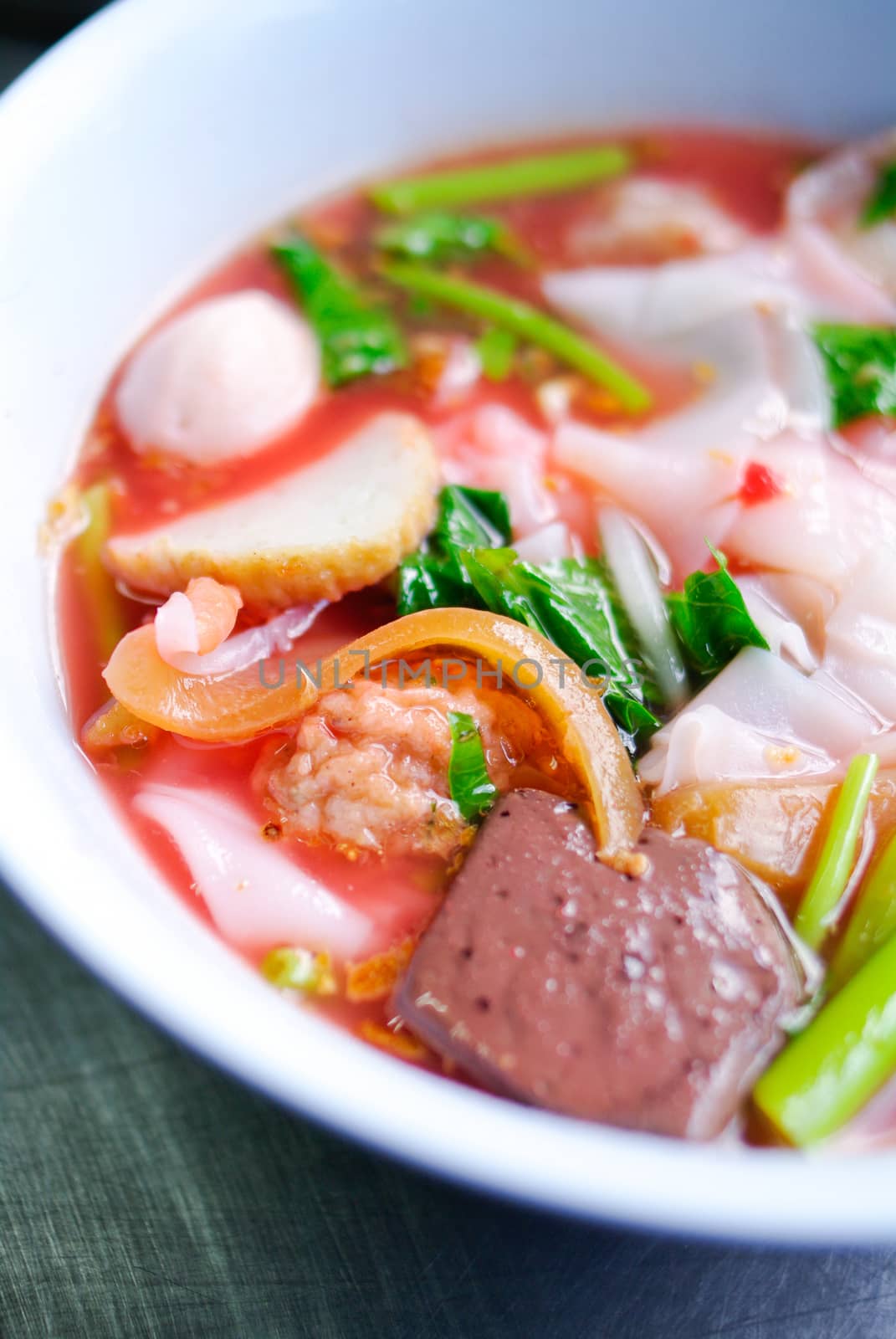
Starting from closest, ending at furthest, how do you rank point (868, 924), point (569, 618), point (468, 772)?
point (868, 924) < point (468, 772) < point (569, 618)

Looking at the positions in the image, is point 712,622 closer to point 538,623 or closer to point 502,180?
point 538,623

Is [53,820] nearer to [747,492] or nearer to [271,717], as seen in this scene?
[271,717]

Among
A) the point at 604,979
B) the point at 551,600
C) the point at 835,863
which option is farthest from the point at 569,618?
the point at 604,979

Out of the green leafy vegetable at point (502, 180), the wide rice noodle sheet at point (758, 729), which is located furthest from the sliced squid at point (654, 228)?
the wide rice noodle sheet at point (758, 729)

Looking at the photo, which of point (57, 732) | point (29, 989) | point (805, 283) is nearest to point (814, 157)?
point (805, 283)

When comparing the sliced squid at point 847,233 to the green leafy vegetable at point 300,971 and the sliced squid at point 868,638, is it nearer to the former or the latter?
the sliced squid at point 868,638

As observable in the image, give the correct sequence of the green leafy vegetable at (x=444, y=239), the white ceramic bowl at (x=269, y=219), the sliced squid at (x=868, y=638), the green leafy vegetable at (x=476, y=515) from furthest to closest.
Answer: the green leafy vegetable at (x=444, y=239) < the green leafy vegetable at (x=476, y=515) < the sliced squid at (x=868, y=638) < the white ceramic bowl at (x=269, y=219)
